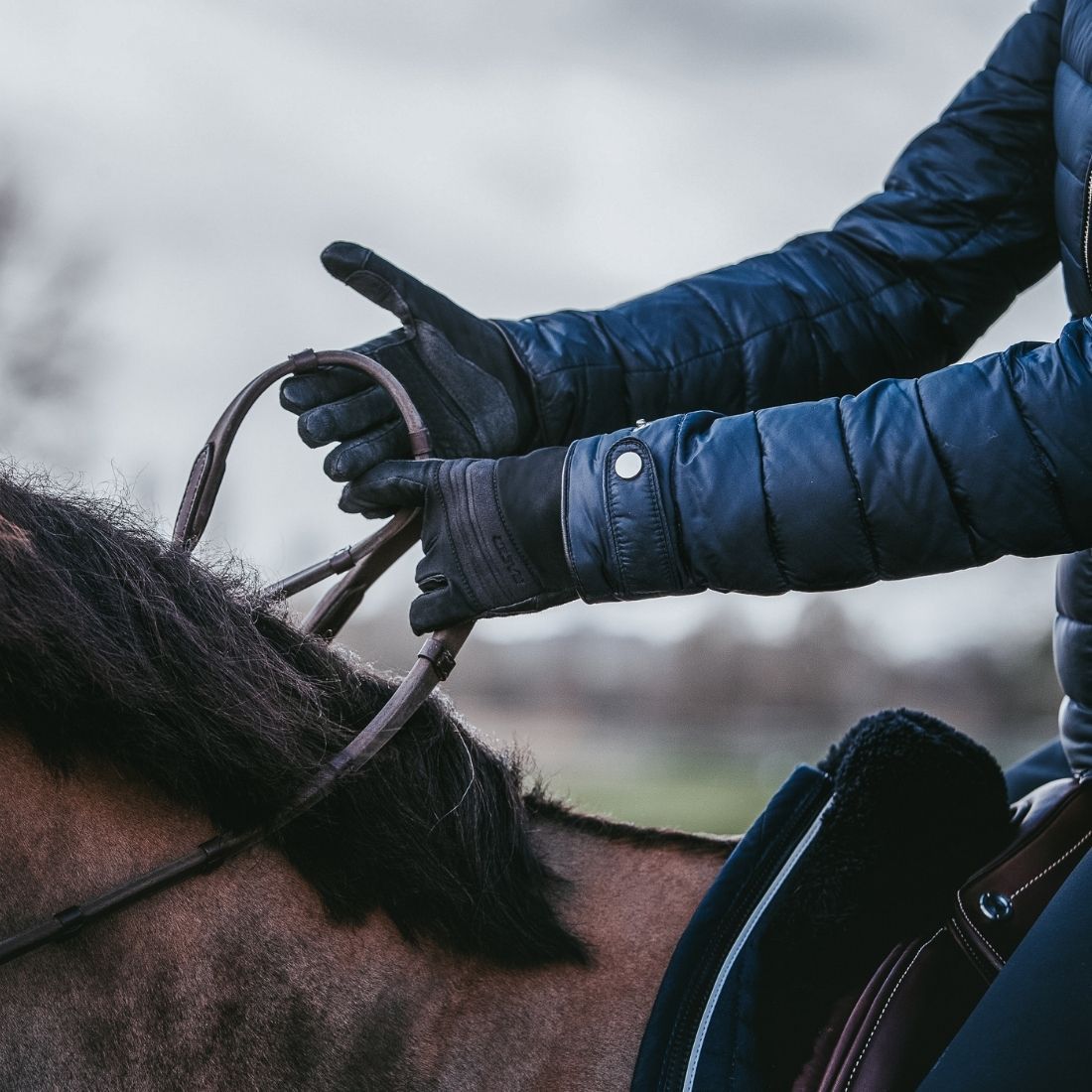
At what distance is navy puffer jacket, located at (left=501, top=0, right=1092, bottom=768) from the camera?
1.54 metres

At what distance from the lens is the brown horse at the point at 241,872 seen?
1370 mm

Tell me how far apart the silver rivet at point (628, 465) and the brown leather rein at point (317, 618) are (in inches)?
12.2

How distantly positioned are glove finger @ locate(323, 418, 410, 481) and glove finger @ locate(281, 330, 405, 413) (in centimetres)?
8

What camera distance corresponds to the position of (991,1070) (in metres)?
1.39

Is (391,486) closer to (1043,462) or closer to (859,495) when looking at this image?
(859,495)

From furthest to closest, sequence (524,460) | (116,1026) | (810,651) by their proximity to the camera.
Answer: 1. (810,651)
2. (524,460)
3. (116,1026)

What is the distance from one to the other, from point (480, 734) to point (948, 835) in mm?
700

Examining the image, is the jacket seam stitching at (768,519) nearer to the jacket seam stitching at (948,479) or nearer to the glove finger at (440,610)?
the jacket seam stitching at (948,479)

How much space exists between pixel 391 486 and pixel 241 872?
1.82 feet

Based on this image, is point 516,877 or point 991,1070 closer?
point 991,1070

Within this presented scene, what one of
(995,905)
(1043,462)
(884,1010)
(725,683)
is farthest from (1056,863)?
(725,683)

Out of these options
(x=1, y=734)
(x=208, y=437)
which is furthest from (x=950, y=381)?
(x=1, y=734)

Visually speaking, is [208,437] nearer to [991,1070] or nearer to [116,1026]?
[116,1026]

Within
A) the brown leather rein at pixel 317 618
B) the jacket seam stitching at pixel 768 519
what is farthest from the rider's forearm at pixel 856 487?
the brown leather rein at pixel 317 618
